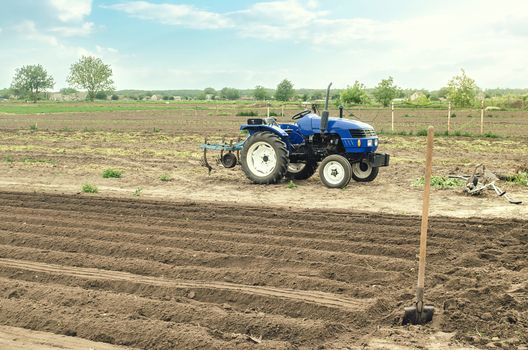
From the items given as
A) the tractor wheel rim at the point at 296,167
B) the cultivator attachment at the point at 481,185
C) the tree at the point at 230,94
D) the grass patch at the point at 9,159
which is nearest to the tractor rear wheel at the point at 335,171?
the tractor wheel rim at the point at 296,167

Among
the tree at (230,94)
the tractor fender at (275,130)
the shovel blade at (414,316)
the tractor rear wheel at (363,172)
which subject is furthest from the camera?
the tree at (230,94)

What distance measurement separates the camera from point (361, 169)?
488 inches

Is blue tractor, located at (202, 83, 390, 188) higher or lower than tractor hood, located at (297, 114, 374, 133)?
lower

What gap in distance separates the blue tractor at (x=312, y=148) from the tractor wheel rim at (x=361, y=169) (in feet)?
0.07

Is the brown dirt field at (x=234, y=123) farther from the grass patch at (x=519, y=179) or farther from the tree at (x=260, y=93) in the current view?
the tree at (x=260, y=93)

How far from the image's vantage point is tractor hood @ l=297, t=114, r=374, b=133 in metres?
11.5

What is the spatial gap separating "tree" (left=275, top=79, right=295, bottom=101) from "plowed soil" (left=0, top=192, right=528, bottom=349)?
78.0 m

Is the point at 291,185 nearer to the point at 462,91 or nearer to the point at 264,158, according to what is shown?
the point at 264,158

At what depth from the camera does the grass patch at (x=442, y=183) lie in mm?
11458

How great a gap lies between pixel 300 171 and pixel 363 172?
1267mm

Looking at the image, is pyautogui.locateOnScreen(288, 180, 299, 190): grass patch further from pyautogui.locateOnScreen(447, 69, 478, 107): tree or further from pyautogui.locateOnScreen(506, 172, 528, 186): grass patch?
pyautogui.locateOnScreen(447, 69, 478, 107): tree

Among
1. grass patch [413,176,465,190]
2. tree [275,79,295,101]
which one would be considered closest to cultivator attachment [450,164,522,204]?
grass patch [413,176,465,190]

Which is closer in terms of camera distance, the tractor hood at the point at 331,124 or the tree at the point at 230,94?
the tractor hood at the point at 331,124

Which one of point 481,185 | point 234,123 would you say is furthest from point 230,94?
point 481,185
